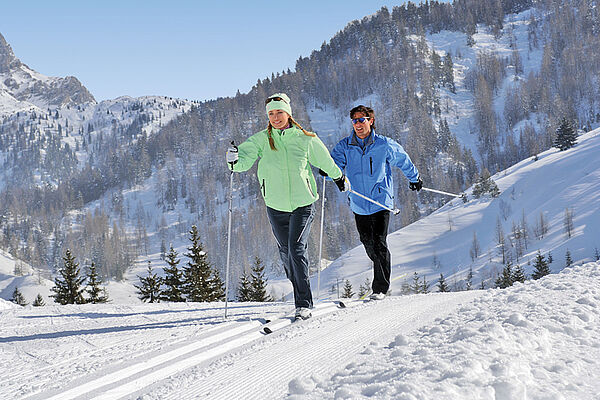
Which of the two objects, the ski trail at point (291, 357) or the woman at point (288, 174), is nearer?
the ski trail at point (291, 357)

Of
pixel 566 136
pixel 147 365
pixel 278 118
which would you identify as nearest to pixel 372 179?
pixel 278 118

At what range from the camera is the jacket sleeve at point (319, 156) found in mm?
4430

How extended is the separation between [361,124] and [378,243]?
155 cm

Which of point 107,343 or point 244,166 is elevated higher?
point 244,166

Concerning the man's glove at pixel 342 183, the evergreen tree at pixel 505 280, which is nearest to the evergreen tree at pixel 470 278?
the evergreen tree at pixel 505 280

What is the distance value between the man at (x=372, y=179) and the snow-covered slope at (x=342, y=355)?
1.42 meters

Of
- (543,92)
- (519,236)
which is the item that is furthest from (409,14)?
(519,236)

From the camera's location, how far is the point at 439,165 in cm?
11994

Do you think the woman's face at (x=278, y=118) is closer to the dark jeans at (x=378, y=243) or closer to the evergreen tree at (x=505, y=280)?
the dark jeans at (x=378, y=243)

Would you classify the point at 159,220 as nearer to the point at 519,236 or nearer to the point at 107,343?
the point at 519,236

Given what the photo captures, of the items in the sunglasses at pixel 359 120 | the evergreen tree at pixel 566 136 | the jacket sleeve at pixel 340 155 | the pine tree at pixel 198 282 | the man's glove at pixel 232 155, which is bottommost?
the evergreen tree at pixel 566 136

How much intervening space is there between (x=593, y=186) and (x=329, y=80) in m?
107

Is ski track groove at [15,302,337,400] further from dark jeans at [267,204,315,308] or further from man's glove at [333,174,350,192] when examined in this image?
man's glove at [333,174,350,192]

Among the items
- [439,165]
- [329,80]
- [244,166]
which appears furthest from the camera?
[329,80]
